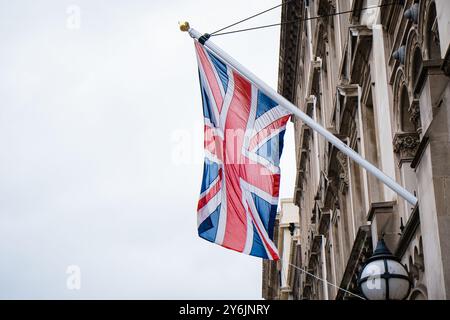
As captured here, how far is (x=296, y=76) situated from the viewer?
48.0m

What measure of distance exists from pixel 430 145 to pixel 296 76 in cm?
3213

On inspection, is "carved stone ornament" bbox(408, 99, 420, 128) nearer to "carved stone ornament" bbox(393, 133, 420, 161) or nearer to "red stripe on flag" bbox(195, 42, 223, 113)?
"carved stone ornament" bbox(393, 133, 420, 161)

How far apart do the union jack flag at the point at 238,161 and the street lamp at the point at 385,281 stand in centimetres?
425

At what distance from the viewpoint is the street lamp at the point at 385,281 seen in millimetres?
15758

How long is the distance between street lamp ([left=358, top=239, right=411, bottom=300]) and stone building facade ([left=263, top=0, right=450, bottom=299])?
18.7 inches

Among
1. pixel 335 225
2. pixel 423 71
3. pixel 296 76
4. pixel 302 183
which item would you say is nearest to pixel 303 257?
pixel 302 183

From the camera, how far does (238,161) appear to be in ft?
68.7

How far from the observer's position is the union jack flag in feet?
66.9

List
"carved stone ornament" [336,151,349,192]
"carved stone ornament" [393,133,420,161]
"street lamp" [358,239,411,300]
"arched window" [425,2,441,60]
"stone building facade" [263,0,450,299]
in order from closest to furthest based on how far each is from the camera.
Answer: "street lamp" [358,239,411,300] → "stone building facade" [263,0,450,299] → "arched window" [425,2,441,60] → "carved stone ornament" [393,133,420,161] → "carved stone ornament" [336,151,349,192]

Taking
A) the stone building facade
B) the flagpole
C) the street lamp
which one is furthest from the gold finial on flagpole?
the street lamp

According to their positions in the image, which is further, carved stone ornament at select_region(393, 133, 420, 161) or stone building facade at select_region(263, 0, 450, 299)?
carved stone ornament at select_region(393, 133, 420, 161)

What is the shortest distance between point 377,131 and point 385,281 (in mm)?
9866

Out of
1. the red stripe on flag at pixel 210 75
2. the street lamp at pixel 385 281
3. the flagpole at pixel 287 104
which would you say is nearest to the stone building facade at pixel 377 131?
the street lamp at pixel 385 281
